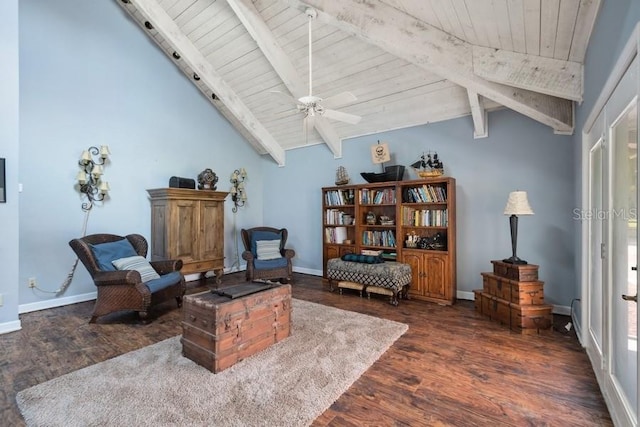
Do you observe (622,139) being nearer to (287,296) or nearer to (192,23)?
(287,296)

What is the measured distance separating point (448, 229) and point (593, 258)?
154 cm

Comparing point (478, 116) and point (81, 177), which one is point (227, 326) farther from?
point (478, 116)

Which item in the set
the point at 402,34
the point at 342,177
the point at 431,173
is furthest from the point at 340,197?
the point at 402,34

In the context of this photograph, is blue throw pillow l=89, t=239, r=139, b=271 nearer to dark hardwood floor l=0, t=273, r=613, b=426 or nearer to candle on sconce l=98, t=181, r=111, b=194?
dark hardwood floor l=0, t=273, r=613, b=426

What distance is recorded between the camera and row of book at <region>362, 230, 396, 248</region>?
4.43 metres

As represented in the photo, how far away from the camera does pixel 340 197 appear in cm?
492

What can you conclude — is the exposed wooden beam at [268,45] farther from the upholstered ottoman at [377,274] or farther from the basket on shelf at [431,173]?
the upholstered ottoman at [377,274]

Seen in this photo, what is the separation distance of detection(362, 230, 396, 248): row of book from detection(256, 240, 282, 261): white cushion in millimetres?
1500

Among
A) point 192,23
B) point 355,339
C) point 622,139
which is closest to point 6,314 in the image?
point 355,339

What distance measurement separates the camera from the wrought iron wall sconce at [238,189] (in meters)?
5.90

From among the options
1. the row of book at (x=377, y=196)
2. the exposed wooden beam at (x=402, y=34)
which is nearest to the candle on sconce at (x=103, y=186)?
the exposed wooden beam at (x=402, y=34)

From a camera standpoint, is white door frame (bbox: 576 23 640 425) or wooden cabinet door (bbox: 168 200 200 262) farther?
wooden cabinet door (bbox: 168 200 200 262)

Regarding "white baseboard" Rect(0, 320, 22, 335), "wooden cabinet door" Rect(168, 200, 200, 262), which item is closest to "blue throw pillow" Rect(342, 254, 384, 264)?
"wooden cabinet door" Rect(168, 200, 200, 262)

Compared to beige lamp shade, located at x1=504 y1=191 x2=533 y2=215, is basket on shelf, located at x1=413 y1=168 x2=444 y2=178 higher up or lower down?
higher up
